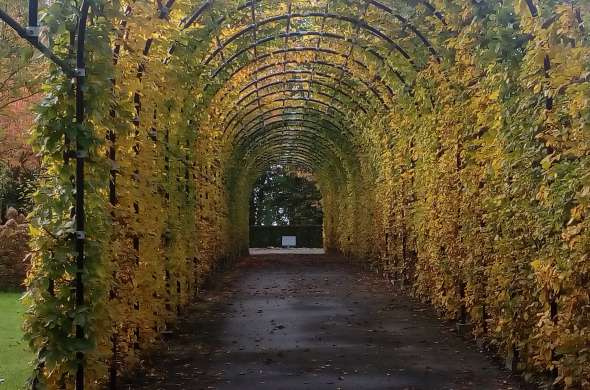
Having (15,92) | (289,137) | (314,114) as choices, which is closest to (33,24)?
(15,92)

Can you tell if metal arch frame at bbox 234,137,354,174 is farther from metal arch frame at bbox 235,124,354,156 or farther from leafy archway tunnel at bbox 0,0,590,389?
leafy archway tunnel at bbox 0,0,590,389

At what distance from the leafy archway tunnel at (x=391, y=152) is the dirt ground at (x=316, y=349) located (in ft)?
1.16

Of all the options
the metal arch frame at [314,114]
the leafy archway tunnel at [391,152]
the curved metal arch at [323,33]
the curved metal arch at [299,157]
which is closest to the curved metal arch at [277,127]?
the metal arch frame at [314,114]

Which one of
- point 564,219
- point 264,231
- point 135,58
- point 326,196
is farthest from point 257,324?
point 264,231

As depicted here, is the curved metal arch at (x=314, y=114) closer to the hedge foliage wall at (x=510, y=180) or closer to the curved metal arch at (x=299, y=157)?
the curved metal arch at (x=299, y=157)

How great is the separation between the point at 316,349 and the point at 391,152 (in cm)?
653

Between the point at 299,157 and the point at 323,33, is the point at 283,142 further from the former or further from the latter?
the point at 323,33

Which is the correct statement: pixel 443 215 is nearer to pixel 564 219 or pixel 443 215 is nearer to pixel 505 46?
pixel 505 46

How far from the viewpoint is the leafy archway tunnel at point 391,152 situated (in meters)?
4.69

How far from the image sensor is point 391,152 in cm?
1362

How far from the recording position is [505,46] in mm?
5820

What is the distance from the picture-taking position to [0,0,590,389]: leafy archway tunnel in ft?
15.4

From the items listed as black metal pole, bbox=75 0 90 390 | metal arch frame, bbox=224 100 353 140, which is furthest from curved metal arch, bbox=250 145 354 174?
black metal pole, bbox=75 0 90 390

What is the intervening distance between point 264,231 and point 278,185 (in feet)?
14.8
